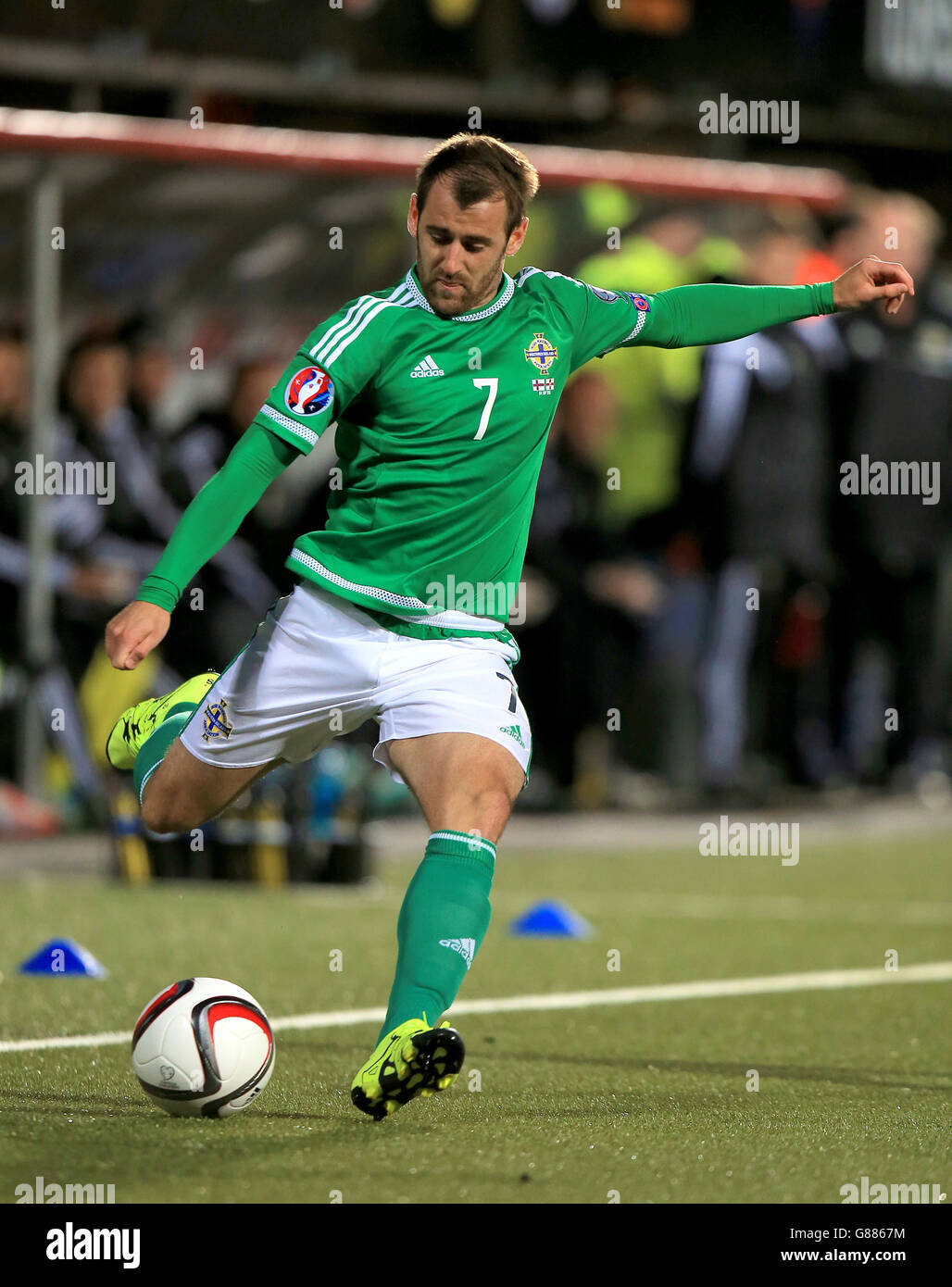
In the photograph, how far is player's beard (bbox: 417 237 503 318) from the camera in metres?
5.24

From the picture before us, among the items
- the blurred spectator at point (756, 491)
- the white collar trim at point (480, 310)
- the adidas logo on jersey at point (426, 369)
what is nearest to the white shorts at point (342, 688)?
the adidas logo on jersey at point (426, 369)

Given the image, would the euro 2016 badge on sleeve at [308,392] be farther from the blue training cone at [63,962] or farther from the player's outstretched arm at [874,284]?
the blue training cone at [63,962]

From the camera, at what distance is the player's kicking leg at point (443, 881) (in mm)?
4883

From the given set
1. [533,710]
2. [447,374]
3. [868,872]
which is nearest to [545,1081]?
[447,374]

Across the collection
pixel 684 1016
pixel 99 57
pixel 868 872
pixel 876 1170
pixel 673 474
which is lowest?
pixel 876 1170

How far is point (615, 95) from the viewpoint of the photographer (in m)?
15.5

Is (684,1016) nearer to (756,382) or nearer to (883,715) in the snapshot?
(756,382)

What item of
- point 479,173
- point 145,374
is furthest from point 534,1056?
point 145,374

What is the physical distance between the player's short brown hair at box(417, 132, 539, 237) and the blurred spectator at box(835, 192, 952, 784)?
24.6 ft

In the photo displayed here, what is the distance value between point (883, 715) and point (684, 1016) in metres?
8.58

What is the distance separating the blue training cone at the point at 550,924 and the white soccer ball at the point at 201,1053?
3611 mm

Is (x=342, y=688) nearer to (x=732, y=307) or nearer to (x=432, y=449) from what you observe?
(x=432, y=449)

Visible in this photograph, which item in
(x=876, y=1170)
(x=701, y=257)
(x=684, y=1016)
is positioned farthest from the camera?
(x=701, y=257)

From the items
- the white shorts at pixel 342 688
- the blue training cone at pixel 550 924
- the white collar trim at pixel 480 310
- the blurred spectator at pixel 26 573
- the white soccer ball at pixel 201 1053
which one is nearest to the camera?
the white soccer ball at pixel 201 1053
